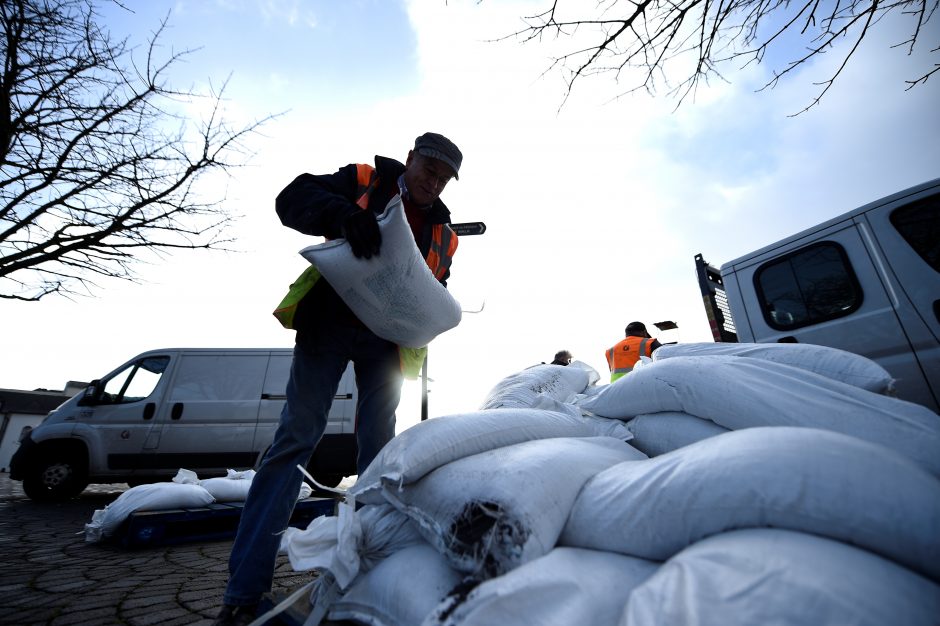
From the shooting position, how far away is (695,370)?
134cm

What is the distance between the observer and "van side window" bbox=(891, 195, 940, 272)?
2414 mm

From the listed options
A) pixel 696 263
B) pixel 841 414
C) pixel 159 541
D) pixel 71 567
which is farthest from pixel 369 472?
pixel 696 263

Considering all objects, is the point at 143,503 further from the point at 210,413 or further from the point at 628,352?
the point at 628,352

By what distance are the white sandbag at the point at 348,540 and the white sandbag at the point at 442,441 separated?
0.07 meters

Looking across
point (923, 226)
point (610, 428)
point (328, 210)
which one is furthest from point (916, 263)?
point (328, 210)

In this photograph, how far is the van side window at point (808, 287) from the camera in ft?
8.91

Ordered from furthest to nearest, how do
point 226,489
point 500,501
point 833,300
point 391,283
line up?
point 226,489, point 833,300, point 391,283, point 500,501

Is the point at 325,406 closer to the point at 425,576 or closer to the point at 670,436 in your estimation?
the point at 425,576

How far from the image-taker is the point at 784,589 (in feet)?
1.49

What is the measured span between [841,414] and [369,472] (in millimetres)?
1315

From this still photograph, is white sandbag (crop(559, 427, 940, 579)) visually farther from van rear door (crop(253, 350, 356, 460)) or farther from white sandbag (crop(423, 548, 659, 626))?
van rear door (crop(253, 350, 356, 460))

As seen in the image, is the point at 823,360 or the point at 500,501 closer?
the point at 500,501

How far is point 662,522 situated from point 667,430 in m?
0.77

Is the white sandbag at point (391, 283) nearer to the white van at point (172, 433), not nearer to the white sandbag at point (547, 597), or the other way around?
the white sandbag at point (547, 597)
